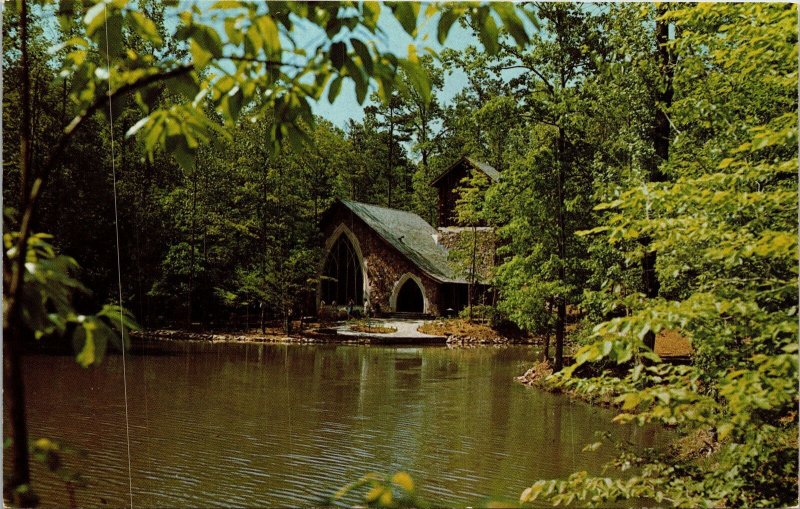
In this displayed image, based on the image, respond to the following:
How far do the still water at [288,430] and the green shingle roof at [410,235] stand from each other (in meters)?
6.87

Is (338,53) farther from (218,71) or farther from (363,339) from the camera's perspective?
(363,339)

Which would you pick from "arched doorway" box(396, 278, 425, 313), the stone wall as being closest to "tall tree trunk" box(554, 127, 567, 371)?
the stone wall

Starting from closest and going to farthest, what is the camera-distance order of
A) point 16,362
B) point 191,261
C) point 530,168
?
point 16,362
point 191,261
point 530,168

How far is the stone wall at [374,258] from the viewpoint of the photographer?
17.3 metres

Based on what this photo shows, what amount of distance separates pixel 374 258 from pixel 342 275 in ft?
4.40

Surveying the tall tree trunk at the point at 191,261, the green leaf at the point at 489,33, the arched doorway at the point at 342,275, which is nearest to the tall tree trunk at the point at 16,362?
the green leaf at the point at 489,33

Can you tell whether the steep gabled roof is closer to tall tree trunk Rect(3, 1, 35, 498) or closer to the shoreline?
the shoreline

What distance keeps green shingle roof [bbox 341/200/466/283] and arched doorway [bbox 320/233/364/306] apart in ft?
4.26

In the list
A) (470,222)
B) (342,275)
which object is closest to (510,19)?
(470,222)

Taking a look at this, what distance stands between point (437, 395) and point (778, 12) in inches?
226

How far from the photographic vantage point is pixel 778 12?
2842 millimetres

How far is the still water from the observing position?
4094mm

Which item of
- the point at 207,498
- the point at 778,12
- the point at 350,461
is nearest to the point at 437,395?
the point at 350,461

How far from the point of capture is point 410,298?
19734mm
